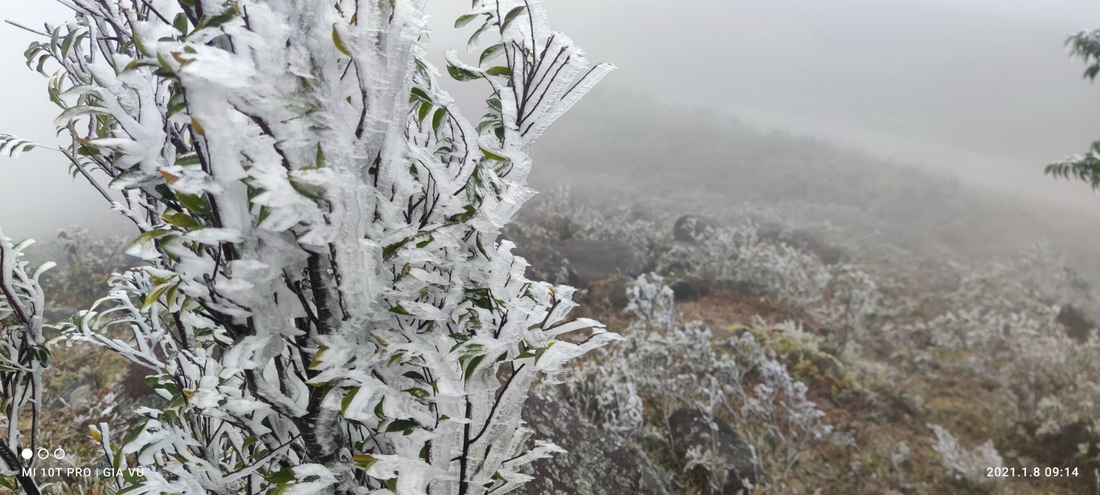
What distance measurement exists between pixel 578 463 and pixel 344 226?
1941 millimetres

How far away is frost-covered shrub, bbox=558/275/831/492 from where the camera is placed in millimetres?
3371

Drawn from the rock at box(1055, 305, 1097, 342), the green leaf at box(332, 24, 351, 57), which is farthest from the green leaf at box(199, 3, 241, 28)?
the rock at box(1055, 305, 1097, 342)

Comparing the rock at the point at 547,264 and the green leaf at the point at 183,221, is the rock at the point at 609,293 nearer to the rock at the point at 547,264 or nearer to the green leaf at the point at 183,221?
the rock at the point at 547,264

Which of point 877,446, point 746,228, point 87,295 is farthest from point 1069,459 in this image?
point 87,295

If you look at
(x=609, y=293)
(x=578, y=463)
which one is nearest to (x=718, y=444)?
(x=578, y=463)

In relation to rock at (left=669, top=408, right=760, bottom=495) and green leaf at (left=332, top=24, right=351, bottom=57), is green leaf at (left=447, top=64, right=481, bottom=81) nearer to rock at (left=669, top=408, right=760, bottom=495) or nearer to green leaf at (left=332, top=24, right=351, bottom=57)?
green leaf at (left=332, top=24, right=351, bottom=57)

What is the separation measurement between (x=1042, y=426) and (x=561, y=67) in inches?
208

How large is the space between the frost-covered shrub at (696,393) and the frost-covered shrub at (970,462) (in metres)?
0.77

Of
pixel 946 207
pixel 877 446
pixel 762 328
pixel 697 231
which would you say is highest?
pixel 946 207

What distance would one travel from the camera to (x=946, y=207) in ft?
29.4

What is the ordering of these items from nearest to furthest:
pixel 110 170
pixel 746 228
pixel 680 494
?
pixel 110 170, pixel 680 494, pixel 746 228

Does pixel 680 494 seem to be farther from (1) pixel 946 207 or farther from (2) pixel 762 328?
(1) pixel 946 207

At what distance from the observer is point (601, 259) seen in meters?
6.80

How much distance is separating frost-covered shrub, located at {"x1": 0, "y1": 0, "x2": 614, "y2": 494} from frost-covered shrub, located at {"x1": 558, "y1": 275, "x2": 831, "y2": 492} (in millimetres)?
2713
